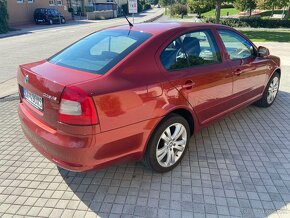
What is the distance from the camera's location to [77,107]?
2.49m

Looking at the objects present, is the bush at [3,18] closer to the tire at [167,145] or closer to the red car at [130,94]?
the red car at [130,94]

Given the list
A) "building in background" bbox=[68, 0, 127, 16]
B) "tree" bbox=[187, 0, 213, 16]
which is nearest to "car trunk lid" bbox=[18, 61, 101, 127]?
"tree" bbox=[187, 0, 213, 16]

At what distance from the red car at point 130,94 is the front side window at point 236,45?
0.03 metres

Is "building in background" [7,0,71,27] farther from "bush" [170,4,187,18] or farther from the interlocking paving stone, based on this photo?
the interlocking paving stone

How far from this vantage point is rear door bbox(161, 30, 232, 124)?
323cm

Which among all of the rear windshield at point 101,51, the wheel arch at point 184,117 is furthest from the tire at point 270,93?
the rear windshield at point 101,51

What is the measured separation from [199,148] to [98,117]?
192cm

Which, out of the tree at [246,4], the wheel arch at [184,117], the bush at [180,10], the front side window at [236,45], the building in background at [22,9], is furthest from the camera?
the bush at [180,10]

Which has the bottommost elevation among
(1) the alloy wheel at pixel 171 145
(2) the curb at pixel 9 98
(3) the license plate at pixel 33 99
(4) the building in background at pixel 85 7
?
(2) the curb at pixel 9 98

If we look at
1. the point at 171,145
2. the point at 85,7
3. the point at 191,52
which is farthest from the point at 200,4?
the point at 85,7

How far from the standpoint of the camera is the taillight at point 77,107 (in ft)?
8.13

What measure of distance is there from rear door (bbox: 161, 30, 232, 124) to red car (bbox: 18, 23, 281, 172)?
0.01m

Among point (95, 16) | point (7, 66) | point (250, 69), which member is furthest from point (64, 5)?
point (250, 69)

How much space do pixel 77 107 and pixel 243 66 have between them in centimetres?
273
